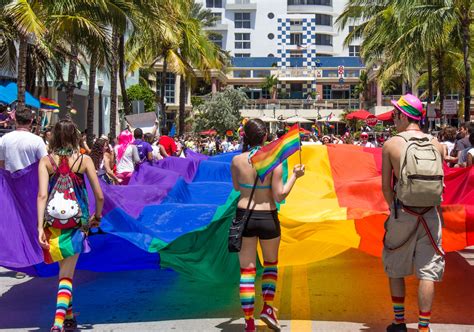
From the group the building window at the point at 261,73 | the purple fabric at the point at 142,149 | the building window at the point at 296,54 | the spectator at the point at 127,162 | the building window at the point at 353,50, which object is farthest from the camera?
the building window at the point at 353,50

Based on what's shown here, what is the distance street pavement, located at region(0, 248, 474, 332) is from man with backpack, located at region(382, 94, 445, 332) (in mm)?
918

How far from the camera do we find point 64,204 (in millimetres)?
5891

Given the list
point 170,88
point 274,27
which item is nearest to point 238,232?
point 170,88

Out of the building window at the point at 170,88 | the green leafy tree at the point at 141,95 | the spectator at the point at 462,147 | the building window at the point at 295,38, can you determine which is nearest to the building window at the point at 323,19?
the building window at the point at 295,38

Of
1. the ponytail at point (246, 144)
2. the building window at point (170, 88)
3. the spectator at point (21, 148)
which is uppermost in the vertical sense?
the building window at point (170, 88)

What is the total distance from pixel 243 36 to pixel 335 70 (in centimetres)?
1454

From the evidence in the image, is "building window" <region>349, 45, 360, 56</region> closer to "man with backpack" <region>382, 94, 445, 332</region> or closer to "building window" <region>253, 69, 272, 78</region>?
"building window" <region>253, 69, 272, 78</region>

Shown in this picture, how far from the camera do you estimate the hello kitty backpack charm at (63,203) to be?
19.3ft

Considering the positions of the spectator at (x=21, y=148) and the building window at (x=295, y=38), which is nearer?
the spectator at (x=21, y=148)

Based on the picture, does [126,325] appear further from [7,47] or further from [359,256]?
[7,47]

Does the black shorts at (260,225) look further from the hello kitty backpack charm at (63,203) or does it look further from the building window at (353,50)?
the building window at (353,50)

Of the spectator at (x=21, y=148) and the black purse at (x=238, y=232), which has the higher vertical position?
the spectator at (x=21, y=148)

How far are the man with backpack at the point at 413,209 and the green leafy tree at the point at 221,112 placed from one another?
200 ft

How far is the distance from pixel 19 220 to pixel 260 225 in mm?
2514
